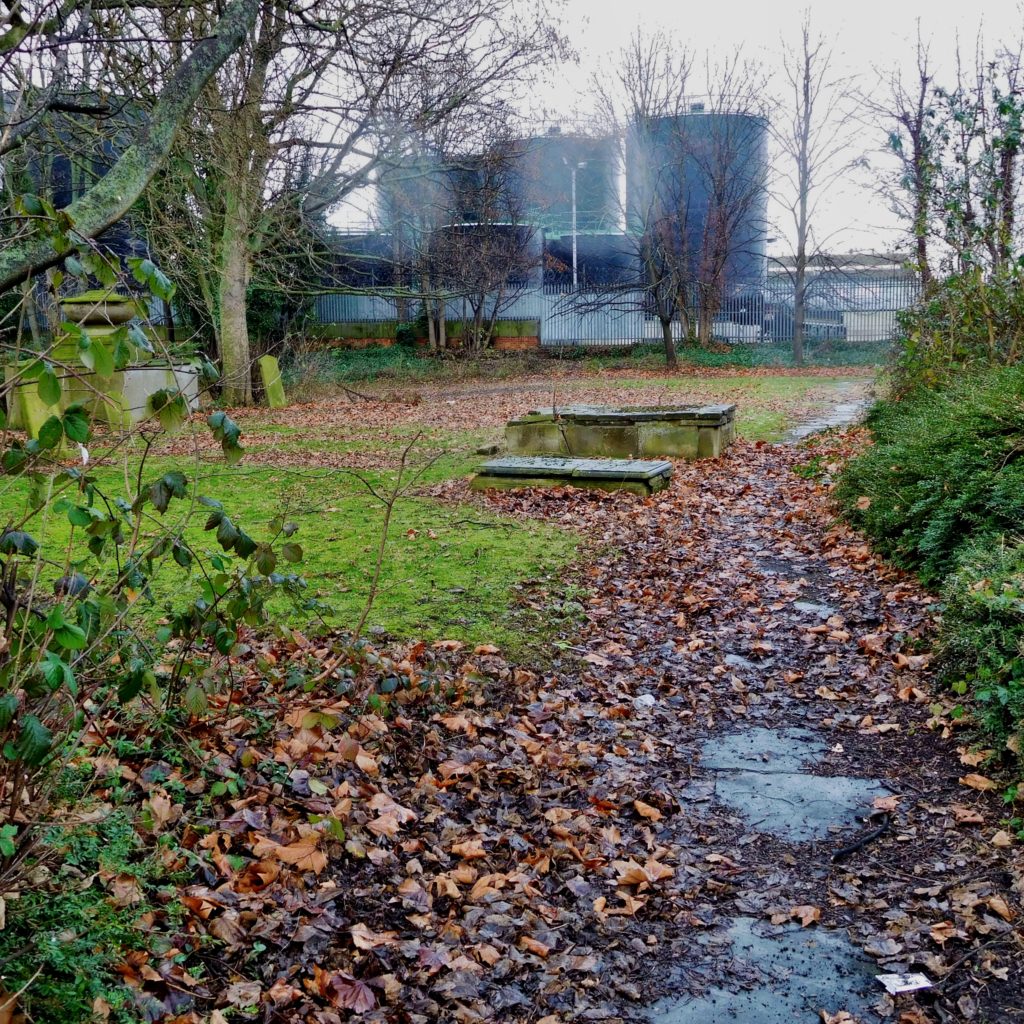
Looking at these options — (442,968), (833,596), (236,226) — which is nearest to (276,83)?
(236,226)

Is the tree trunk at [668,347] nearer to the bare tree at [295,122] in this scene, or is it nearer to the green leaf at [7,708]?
the bare tree at [295,122]

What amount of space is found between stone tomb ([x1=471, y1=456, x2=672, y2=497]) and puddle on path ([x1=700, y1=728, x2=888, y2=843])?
5.18 metres

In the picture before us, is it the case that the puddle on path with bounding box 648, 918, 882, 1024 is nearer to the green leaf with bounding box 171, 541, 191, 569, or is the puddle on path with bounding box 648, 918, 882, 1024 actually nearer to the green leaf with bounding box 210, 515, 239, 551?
the green leaf with bounding box 210, 515, 239, 551

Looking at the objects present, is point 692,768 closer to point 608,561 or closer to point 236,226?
point 608,561

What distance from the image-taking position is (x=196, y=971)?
9.35 ft

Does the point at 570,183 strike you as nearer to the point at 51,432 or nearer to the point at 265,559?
the point at 265,559

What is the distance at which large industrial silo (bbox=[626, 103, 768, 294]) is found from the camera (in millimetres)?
31984

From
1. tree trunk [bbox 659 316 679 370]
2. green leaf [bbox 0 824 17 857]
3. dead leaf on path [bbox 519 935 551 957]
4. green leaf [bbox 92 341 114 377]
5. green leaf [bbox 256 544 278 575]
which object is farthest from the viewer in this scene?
tree trunk [bbox 659 316 679 370]

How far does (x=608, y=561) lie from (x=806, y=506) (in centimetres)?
279

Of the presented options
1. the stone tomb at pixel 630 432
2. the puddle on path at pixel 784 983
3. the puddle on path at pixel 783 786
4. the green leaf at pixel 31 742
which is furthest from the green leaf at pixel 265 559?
the stone tomb at pixel 630 432

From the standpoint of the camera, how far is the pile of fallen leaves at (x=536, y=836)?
3004 mm

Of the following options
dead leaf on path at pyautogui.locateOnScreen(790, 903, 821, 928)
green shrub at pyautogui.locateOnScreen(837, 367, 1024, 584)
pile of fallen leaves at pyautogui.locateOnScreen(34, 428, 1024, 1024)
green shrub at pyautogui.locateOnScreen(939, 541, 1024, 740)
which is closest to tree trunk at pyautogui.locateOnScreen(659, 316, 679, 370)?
green shrub at pyautogui.locateOnScreen(837, 367, 1024, 584)

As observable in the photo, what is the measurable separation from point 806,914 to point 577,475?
6868mm

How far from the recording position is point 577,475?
10.0 m
